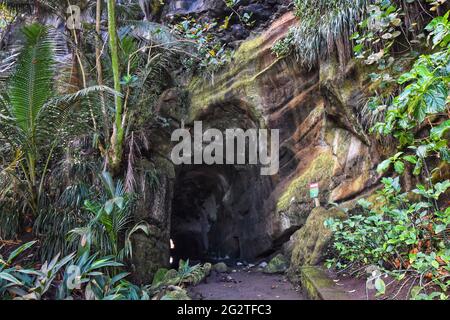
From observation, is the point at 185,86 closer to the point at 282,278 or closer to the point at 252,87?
the point at 252,87

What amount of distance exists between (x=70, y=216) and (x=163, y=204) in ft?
6.50

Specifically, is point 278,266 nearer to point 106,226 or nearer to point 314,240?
point 314,240

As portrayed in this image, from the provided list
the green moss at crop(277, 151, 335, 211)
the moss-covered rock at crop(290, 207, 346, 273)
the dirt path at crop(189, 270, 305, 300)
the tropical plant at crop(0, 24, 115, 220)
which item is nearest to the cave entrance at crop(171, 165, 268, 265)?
the green moss at crop(277, 151, 335, 211)

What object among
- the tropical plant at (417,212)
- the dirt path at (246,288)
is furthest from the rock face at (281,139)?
the tropical plant at (417,212)

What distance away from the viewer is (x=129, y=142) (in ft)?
19.0

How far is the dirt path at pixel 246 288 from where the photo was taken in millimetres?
4285

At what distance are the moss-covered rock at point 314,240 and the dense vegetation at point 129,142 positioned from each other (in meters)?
0.21

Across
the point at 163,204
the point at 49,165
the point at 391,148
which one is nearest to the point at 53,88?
the point at 49,165

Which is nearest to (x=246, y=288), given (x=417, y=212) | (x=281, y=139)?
(x=417, y=212)

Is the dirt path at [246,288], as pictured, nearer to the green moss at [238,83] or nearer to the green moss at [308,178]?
the green moss at [308,178]

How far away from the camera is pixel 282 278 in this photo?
5277mm

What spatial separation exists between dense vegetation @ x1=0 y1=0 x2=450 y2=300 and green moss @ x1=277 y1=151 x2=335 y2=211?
4.02 ft

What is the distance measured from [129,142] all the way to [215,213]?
612 centimetres

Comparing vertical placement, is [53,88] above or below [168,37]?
below
